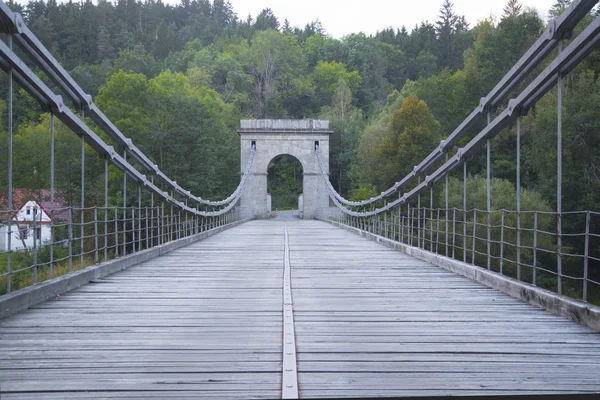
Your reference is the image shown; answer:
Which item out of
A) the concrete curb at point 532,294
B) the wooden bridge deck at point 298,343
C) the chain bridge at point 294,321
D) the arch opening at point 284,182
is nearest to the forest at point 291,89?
the arch opening at point 284,182

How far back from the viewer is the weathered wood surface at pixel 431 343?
318 centimetres

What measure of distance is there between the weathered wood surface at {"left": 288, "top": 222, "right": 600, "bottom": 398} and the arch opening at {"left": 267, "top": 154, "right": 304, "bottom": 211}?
5298 centimetres

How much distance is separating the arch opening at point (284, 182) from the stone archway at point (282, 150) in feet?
67.5

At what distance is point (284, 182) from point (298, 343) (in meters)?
57.3

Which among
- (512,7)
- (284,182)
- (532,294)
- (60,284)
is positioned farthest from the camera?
(284,182)

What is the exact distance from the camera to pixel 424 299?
5938mm

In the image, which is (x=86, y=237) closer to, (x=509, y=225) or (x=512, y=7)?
(x=509, y=225)

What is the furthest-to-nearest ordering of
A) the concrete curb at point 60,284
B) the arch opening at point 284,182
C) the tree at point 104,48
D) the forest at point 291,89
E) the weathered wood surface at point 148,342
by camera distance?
the tree at point 104,48 → the arch opening at point 284,182 → the forest at point 291,89 → the concrete curb at point 60,284 → the weathered wood surface at point 148,342

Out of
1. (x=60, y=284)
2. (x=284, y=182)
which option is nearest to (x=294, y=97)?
(x=284, y=182)

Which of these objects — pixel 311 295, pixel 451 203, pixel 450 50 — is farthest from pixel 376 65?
pixel 311 295

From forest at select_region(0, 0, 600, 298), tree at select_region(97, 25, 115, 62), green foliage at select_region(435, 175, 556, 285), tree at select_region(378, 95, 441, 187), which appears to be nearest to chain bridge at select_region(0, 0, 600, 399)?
forest at select_region(0, 0, 600, 298)

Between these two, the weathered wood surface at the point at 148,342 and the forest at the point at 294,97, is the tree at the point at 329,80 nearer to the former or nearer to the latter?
the forest at the point at 294,97

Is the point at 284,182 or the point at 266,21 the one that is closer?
the point at 284,182

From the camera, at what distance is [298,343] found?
160 inches
